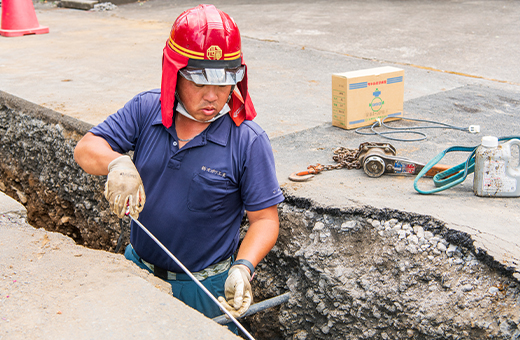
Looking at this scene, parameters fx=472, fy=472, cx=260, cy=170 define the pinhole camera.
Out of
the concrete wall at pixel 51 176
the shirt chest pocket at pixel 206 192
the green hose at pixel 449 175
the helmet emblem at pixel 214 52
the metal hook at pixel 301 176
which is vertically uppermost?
the helmet emblem at pixel 214 52

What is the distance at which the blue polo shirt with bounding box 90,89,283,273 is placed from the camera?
6.63 feet

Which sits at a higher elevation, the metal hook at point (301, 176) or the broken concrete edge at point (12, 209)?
the broken concrete edge at point (12, 209)

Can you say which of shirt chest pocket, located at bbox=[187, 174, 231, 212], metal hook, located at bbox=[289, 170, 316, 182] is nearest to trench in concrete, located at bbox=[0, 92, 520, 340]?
metal hook, located at bbox=[289, 170, 316, 182]

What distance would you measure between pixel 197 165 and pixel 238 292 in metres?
0.57

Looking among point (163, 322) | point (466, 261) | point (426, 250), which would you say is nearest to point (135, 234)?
point (163, 322)

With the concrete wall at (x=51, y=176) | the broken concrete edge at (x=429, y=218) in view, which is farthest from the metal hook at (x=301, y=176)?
the concrete wall at (x=51, y=176)

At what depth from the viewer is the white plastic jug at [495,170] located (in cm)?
251

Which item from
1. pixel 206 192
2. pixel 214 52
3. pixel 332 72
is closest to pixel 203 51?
pixel 214 52

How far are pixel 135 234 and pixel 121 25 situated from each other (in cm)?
811

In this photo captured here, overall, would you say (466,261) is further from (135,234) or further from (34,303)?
(34,303)

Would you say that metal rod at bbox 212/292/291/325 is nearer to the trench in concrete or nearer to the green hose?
the trench in concrete

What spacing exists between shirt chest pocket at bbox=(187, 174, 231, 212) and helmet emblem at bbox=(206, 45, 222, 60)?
497 millimetres

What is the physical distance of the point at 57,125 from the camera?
13.6 ft

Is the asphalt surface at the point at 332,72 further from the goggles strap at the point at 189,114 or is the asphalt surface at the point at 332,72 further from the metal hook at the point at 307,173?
the goggles strap at the point at 189,114
